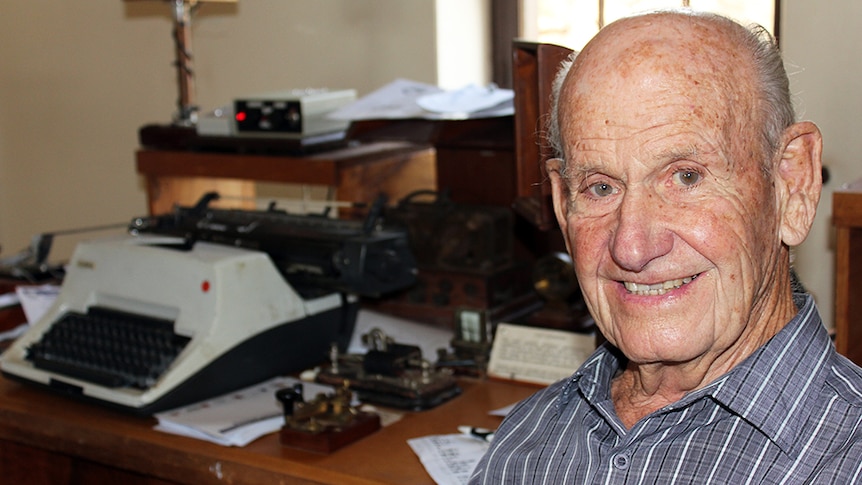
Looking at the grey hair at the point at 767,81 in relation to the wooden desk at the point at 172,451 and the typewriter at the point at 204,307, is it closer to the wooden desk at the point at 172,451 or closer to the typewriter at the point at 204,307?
the wooden desk at the point at 172,451

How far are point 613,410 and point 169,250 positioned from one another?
3.73 ft

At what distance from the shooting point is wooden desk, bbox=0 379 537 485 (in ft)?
5.42

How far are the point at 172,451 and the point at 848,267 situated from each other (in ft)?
3.62

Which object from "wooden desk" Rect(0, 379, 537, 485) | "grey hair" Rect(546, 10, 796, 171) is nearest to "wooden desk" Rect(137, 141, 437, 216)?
"wooden desk" Rect(0, 379, 537, 485)

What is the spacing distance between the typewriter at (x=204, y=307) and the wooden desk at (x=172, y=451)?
0.05m

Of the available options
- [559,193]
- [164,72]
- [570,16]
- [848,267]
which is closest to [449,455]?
[559,193]

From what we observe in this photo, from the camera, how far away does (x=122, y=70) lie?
3846 mm

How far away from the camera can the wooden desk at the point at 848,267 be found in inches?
60.2

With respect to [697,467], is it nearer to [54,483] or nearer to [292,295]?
[292,295]

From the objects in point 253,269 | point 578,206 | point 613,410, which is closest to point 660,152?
point 578,206

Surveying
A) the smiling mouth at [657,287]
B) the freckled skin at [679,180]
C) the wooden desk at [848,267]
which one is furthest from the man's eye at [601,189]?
the wooden desk at [848,267]

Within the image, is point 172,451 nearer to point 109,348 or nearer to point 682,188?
point 109,348

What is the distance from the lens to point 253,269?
204 centimetres

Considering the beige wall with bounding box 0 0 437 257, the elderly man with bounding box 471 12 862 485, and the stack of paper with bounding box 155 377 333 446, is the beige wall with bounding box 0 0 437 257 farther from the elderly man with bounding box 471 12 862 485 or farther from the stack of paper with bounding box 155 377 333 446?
the elderly man with bounding box 471 12 862 485
